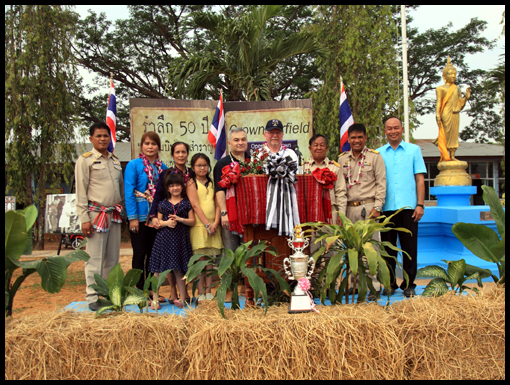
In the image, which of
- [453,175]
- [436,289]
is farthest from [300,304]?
[453,175]

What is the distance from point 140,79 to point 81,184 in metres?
13.2

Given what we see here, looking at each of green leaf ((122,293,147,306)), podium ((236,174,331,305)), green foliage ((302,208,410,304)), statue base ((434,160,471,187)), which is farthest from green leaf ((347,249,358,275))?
statue base ((434,160,471,187))

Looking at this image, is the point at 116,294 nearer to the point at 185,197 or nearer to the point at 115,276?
the point at 115,276

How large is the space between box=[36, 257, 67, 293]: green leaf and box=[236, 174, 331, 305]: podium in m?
1.30

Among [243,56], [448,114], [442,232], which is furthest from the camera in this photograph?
[243,56]

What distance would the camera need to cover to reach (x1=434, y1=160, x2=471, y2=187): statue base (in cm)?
689

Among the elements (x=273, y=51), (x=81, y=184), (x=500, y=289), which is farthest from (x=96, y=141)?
(x=273, y=51)

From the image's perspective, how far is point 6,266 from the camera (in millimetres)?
2254

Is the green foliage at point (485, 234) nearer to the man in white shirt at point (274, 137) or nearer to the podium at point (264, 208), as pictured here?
the podium at point (264, 208)

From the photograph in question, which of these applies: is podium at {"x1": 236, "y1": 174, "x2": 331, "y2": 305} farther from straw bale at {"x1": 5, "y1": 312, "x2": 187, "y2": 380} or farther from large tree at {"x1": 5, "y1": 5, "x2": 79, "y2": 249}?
large tree at {"x1": 5, "y1": 5, "x2": 79, "y2": 249}

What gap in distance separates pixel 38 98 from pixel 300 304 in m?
9.66

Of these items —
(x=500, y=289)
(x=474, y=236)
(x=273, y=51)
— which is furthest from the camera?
(x=273, y=51)

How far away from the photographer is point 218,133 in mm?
5055

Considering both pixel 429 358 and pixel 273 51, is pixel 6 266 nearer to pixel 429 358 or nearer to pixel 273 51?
pixel 429 358
